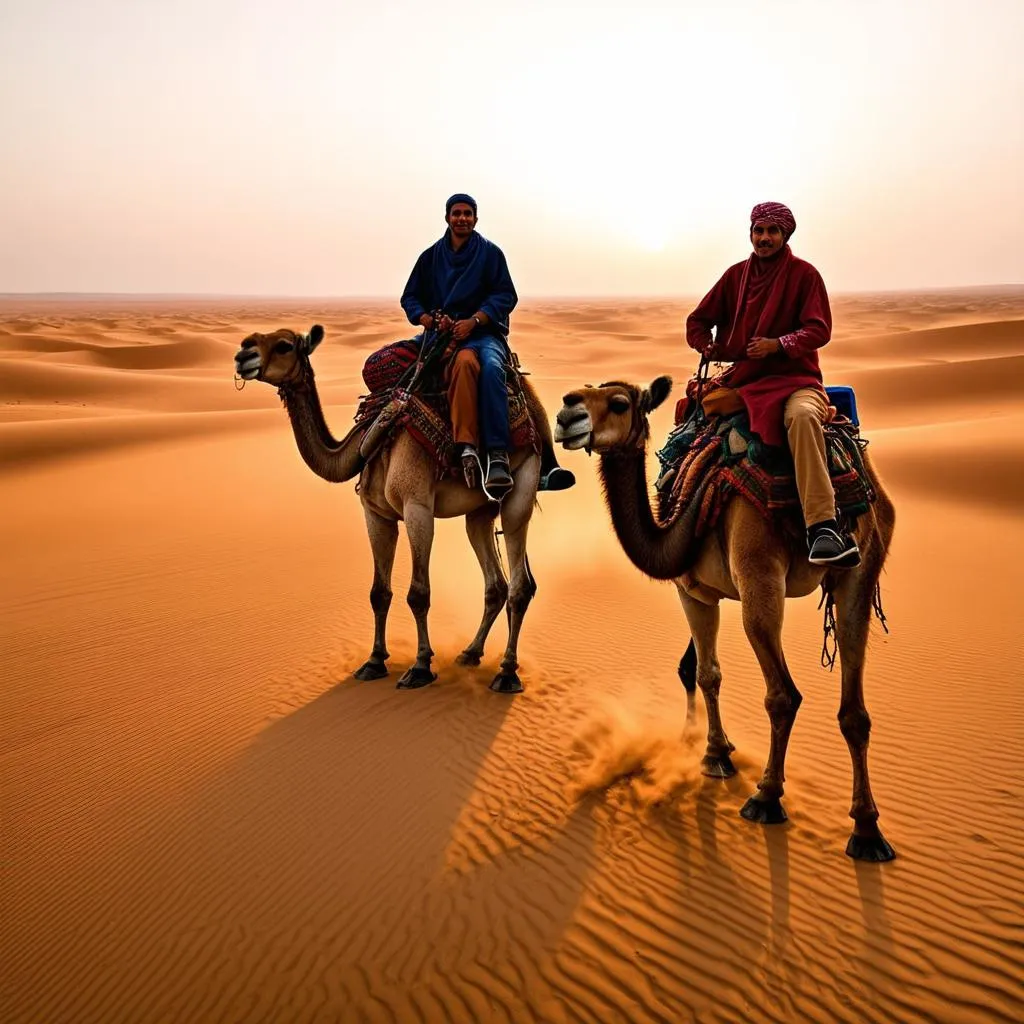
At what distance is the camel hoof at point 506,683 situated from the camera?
7.24 m

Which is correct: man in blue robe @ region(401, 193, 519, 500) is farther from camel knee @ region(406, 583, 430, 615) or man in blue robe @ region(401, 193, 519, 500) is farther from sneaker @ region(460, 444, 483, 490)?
camel knee @ region(406, 583, 430, 615)

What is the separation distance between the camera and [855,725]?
16.0 ft

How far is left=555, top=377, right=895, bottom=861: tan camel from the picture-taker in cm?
469

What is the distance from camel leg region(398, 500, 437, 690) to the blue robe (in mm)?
1836

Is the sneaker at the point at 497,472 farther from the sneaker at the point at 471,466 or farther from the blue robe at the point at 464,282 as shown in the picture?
the blue robe at the point at 464,282

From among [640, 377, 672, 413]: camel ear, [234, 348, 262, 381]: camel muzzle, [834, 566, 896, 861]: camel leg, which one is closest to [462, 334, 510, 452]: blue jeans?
[234, 348, 262, 381]: camel muzzle

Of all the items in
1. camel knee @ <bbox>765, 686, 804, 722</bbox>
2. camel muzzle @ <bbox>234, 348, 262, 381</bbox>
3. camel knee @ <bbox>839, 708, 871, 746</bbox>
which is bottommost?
camel knee @ <bbox>839, 708, 871, 746</bbox>

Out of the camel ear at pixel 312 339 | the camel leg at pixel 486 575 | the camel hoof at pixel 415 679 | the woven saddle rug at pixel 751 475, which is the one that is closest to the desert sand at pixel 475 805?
the camel hoof at pixel 415 679

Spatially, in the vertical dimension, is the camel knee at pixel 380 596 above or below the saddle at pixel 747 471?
below

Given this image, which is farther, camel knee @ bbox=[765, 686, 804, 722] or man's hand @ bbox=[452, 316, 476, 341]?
man's hand @ bbox=[452, 316, 476, 341]

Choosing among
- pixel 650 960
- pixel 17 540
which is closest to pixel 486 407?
pixel 650 960

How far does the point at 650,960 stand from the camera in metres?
4.13

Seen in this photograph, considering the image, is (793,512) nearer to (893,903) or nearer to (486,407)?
(893,903)

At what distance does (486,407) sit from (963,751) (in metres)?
4.43
